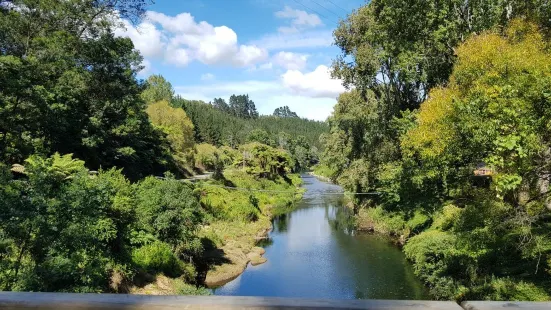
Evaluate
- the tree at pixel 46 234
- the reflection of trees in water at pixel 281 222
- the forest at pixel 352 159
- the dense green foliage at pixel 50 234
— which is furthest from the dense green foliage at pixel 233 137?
the tree at pixel 46 234

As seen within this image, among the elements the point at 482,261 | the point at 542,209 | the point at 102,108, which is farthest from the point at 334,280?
the point at 102,108

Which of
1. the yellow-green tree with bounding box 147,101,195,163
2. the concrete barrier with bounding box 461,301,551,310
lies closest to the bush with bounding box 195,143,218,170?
the yellow-green tree with bounding box 147,101,195,163

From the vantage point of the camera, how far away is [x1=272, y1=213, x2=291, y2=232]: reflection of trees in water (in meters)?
35.9

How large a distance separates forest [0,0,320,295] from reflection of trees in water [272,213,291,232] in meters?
0.94

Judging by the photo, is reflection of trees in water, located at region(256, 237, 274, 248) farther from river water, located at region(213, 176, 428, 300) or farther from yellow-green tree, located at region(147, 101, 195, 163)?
yellow-green tree, located at region(147, 101, 195, 163)

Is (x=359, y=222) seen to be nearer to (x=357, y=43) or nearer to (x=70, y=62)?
(x=357, y=43)

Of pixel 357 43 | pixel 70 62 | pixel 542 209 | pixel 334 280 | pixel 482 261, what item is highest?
pixel 357 43

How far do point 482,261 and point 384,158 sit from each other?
1597 cm

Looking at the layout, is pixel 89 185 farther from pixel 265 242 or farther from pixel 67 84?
pixel 265 242

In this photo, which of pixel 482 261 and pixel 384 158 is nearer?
pixel 482 261

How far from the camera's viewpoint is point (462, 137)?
11328 millimetres

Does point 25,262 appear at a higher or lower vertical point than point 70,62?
lower

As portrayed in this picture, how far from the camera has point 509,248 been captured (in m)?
16.8

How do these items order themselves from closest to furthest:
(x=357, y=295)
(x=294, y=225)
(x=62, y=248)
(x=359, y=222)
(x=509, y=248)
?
(x=62, y=248), (x=509, y=248), (x=357, y=295), (x=359, y=222), (x=294, y=225)
